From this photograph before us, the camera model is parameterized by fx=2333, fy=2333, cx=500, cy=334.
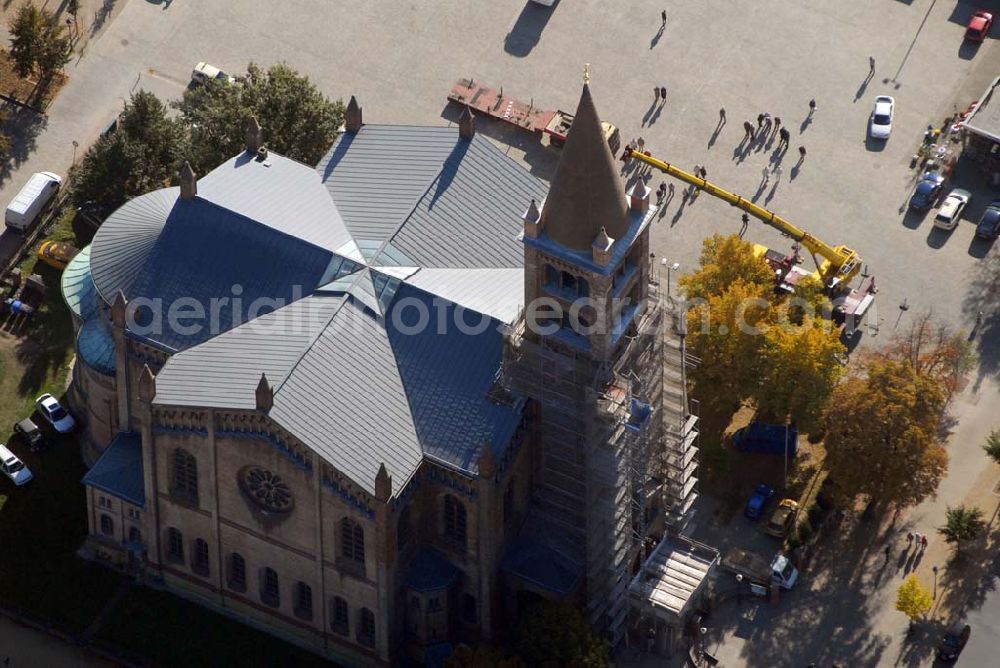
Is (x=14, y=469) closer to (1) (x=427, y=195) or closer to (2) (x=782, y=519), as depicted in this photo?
(1) (x=427, y=195)

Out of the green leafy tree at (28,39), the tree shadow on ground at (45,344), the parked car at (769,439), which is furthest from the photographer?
the green leafy tree at (28,39)

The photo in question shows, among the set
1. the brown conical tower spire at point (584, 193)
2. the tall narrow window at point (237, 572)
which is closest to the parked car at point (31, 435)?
the tall narrow window at point (237, 572)

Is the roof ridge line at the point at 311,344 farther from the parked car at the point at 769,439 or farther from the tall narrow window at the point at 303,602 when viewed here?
the parked car at the point at 769,439

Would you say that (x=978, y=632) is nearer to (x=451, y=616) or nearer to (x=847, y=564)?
(x=847, y=564)

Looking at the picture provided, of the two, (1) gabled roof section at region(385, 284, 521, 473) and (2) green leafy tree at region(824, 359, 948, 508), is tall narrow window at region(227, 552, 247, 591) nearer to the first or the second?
(1) gabled roof section at region(385, 284, 521, 473)

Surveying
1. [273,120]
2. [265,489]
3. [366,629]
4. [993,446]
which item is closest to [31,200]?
[273,120]
